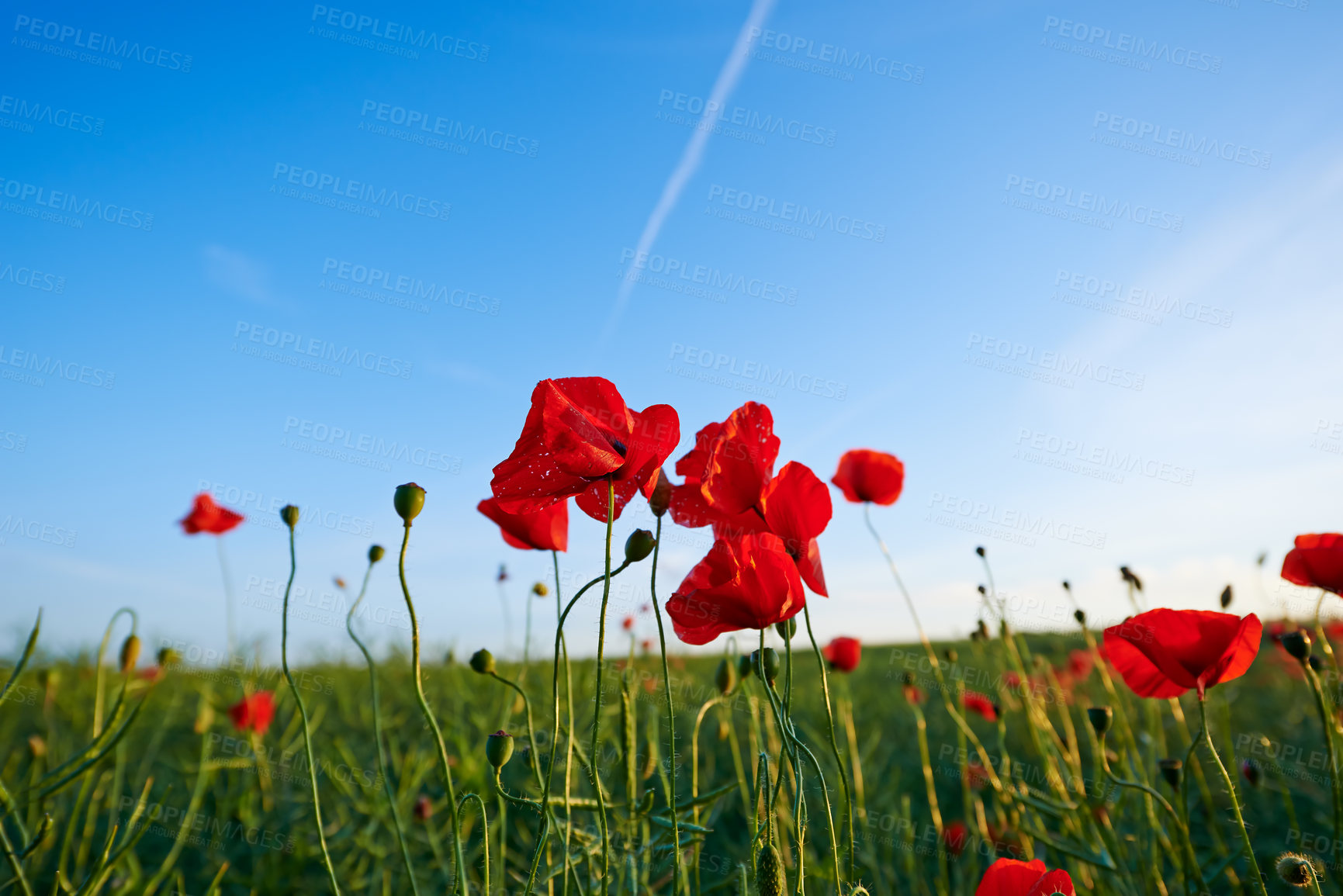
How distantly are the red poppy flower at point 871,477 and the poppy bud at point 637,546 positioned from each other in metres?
1.00

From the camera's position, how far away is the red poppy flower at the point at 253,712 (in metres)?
2.35

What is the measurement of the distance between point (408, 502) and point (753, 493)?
0.47 meters

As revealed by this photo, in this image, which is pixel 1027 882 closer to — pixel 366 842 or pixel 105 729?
pixel 105 729

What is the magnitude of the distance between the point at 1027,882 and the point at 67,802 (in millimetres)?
3075

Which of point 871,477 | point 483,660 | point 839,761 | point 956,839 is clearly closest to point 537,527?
point 483,660

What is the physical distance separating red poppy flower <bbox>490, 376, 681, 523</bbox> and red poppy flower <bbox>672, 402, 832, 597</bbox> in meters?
0.07

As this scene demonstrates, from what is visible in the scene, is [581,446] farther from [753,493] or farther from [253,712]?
[253,712]

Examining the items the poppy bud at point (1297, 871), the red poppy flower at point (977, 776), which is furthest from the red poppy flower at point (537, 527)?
the red poppy flower at point (977, 776)

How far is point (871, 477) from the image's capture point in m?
1.90

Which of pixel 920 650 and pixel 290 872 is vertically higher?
pixel 920 650

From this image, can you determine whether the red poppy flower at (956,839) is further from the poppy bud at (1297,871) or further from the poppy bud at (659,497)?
the poppy bud at (659,497)

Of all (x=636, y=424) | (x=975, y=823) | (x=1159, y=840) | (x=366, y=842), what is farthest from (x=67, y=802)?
(x=1159, y=840)

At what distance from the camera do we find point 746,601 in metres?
0.99

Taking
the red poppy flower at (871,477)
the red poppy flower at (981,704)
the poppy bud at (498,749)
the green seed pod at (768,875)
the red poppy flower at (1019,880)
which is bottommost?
the red poppy flower at (1019,880)
